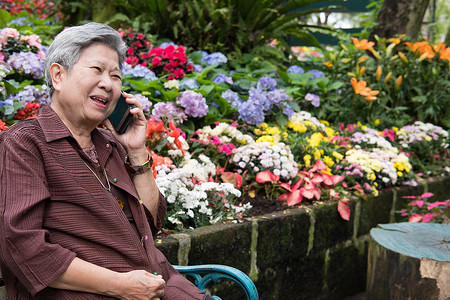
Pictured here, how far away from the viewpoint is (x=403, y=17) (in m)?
6.52

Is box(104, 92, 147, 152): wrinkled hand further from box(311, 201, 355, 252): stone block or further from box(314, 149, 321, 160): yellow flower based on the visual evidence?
box(314, 149, 321, 160): yellow flower

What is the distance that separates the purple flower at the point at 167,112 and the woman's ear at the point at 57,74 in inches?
83.6

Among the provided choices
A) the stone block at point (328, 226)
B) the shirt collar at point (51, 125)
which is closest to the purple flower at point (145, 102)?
the stone block at point (328, 226)

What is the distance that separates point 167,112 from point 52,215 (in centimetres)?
238

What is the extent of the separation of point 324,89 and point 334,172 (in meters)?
1.55

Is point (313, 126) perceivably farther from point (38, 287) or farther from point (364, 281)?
point (38, 287)

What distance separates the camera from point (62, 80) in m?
1.58

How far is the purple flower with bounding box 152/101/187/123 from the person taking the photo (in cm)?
374

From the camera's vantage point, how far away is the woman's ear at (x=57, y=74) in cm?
157

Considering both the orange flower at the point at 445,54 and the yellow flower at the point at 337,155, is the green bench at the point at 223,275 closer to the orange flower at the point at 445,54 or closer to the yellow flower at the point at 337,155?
the yellow flower at the point at 337,155

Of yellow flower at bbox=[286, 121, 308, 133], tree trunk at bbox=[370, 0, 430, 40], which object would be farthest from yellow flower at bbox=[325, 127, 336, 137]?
tree trunk at bbox=[370, 0, 430, 40]

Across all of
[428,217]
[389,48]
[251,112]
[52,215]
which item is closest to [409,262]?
[428,217]

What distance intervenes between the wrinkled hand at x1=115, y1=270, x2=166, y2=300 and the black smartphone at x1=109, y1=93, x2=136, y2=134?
0.59 meters

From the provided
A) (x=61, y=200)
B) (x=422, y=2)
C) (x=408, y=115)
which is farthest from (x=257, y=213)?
(x=422, y=2)
